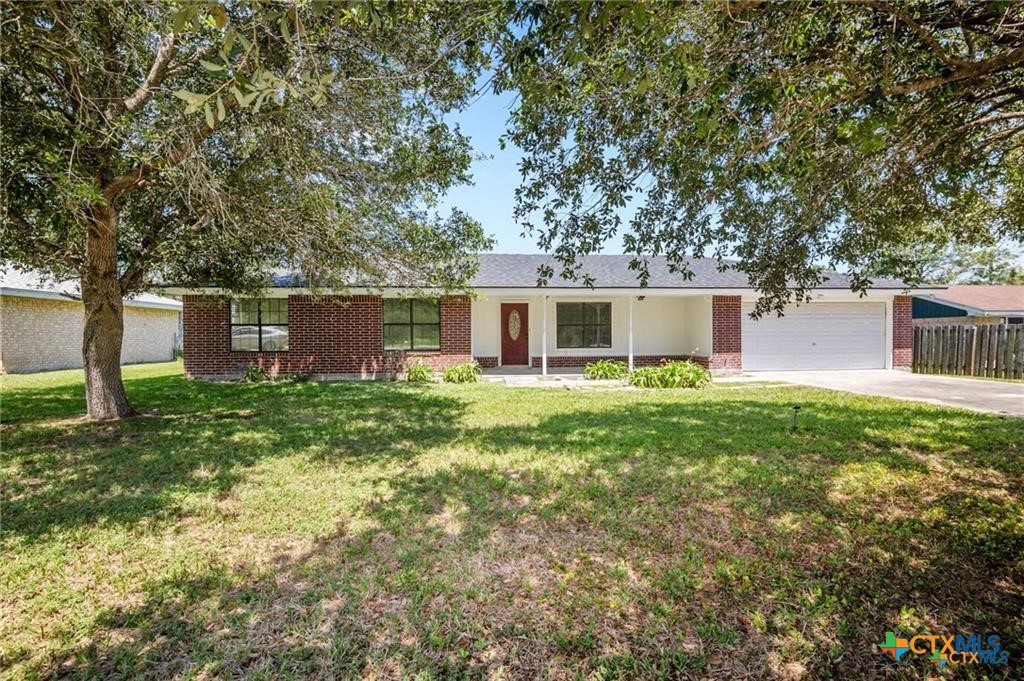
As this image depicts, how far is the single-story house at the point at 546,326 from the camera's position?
47.7ft

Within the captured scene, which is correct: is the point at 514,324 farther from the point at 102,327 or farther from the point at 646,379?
the point at 102,327

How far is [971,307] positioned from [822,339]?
35.7 feet

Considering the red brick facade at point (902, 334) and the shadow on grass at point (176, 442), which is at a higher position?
the red brick facade at point (902, 334)

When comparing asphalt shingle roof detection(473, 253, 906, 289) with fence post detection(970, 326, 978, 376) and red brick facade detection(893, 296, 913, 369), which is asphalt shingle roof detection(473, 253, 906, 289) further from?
fence post detection(970, 326, 978, 376)

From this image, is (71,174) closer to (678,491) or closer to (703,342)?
(678,491)

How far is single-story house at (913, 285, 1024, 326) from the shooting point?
2162 cm

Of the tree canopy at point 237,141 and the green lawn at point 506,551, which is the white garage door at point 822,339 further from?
the tree canopy at point 237,141

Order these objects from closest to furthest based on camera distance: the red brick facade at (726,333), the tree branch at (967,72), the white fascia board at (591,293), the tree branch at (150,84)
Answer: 1. the tree branch at (967,72)
2. the tree branch at (150,84)
3. the white fascia board at (591,293)
4. the red brick facade at (726,333)

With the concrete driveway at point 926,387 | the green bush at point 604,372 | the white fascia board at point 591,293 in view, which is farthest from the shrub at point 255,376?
the concrete driveway at point 926,387

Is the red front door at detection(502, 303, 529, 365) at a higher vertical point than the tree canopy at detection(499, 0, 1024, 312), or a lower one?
lower

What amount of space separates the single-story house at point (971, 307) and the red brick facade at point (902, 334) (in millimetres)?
5080

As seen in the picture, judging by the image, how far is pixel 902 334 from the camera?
642 inches

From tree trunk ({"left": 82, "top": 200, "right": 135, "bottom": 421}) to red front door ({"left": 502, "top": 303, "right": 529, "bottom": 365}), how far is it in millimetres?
10141

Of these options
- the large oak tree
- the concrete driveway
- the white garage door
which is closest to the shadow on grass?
the large oak tree
